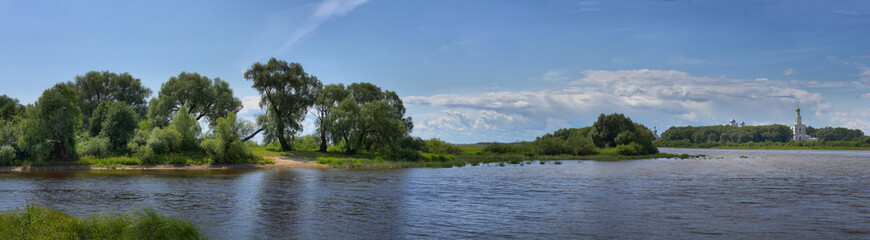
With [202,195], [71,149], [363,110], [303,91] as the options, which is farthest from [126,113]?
[202,195]

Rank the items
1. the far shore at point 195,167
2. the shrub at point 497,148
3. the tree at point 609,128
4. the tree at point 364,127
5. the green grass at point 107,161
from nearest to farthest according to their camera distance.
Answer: the far shore at point 195,167 → the green grass at point 107,161 → the tree at point 364,127 → the shrub at point 497,148 → the tree at point 609,128

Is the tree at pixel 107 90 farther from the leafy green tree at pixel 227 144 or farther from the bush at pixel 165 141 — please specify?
the leafy green tree at pixel 227 144

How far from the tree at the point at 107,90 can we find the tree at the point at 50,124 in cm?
2551

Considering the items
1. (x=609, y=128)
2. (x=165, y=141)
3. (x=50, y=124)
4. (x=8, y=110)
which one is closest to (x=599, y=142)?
(x=609, y=128)

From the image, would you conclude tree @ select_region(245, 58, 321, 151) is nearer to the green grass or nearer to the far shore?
the far shore

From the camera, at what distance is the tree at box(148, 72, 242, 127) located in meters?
76.2

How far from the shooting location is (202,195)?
30406mm

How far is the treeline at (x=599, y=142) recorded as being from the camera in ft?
336

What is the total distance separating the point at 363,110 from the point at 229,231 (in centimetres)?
5099

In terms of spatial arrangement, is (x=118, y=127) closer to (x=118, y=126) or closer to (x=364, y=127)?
(x=118, y=126)

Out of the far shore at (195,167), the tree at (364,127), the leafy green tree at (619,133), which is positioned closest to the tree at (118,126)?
the far shore at (195,167)

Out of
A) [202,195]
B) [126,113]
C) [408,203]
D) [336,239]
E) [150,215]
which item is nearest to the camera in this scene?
[150,215]

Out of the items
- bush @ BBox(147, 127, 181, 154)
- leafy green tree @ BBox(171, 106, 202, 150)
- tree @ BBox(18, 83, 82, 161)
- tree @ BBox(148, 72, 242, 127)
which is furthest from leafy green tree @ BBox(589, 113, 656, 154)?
tree @ BBox(18, 83, 82, 161)

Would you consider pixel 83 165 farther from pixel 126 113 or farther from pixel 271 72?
pixel 271 72
